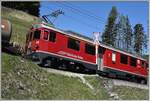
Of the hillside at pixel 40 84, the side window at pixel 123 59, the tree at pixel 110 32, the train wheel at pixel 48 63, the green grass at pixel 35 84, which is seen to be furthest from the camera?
the tree at pixel 110 32

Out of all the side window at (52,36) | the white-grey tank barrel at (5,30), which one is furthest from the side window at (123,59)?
the white-grey tank barrel at (5,30)

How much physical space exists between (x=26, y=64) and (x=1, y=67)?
2316 mm

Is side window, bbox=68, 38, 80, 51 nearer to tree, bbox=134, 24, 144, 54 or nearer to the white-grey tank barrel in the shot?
the white-grey tank barrel

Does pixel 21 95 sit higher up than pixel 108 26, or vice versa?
pixel 108 26

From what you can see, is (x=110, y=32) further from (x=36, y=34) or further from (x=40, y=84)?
(x=40, y=84)

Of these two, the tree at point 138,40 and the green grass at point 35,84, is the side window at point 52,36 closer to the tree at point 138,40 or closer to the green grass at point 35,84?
the green grass at point 35,84

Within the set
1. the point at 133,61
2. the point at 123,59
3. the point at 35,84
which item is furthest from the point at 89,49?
the point at 35,84

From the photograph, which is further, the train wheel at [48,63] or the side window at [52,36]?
the side window at [52,36]

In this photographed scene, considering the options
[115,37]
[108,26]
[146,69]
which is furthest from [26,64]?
[108,26]

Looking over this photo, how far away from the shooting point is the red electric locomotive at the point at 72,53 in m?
25.0

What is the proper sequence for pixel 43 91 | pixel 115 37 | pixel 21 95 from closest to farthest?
1. pixel 21 95
2. pixel 43 91
3. pixel 115 37

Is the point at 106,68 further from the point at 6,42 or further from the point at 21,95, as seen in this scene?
the point at 21,95

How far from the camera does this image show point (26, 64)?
864 inches

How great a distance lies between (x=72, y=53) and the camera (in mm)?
26891
